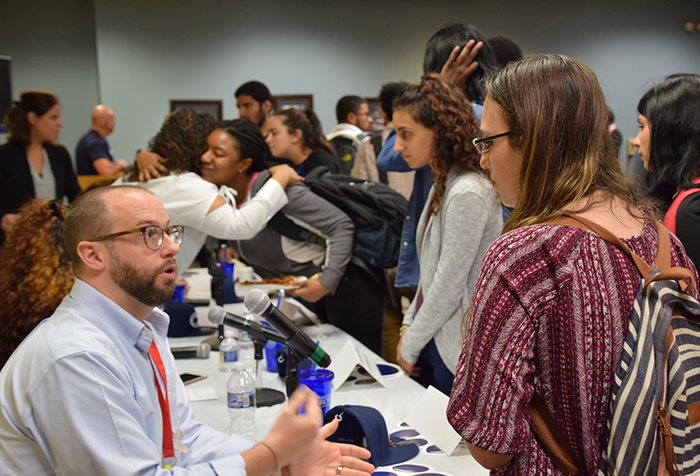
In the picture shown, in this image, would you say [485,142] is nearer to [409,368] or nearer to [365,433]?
[365,433]

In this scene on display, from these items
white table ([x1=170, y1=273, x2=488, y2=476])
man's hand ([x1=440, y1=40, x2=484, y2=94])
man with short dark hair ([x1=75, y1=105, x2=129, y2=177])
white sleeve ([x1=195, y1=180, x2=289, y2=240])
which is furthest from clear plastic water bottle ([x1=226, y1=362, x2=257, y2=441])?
man with short dark hair ([x1=75, y1=105, x2=129, y2=177])

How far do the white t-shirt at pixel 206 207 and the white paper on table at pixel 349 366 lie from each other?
76cm

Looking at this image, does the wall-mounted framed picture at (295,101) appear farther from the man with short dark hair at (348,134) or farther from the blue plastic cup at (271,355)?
the blue plastic cup at (271,355)

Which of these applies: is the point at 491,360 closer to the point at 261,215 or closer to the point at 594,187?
the point at 594,187

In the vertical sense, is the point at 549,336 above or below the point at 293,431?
above

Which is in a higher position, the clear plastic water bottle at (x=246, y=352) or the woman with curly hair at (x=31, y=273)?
the woman with curly hair at (x=31, y=273)

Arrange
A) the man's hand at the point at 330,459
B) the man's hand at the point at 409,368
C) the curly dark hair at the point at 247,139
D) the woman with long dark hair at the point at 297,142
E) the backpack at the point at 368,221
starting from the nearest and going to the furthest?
the man's hand at the point at 330,459 → the man's hand at the point at 409,368 → the backpack at the point at 368,221 → the curly dark hair at the point at 247,139 → the woman with long dark hair at the point at 297,142

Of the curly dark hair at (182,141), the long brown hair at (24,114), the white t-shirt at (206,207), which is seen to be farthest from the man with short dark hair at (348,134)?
the long brown hair at (24,114)

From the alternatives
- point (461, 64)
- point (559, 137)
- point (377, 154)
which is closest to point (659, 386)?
point (559, 137)

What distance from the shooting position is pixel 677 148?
183cm

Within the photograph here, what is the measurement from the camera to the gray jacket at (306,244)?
99.0 inches

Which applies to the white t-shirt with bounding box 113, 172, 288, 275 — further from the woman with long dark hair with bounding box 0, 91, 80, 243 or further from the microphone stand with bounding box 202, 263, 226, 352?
the woman with long dark hair with bounding box 0, 91, 80, 243

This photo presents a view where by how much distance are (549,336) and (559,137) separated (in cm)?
32

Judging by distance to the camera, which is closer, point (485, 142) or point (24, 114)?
point (485, 142)
